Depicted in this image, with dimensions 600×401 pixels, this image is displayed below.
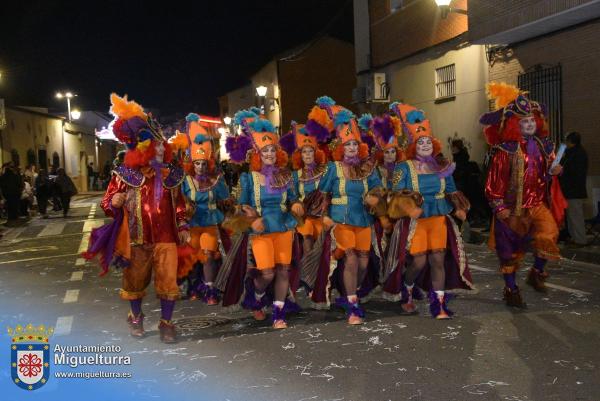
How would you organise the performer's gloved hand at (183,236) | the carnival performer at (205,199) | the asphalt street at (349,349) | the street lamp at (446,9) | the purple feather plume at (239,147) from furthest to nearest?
the street lamp at (446,9) < the carnival performer at (205,199) < the purple feather plume at (239,147) < the performer's gloved hand at (183,236) < the asphalt street at (349,349)

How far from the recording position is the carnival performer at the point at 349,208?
21.9ft

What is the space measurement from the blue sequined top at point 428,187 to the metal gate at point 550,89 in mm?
7985

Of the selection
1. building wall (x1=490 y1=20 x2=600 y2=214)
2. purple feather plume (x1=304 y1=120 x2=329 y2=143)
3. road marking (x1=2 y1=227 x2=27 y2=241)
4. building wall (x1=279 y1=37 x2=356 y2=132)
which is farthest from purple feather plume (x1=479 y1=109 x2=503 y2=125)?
building wall (x1=279 y1=37 x2=356 y2=132)

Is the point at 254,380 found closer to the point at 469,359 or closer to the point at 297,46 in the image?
the point at 469,359

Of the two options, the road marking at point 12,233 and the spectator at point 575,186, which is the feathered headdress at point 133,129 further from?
the road marking at point 12,233

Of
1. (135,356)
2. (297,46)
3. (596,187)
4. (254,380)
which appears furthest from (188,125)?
(297,46)

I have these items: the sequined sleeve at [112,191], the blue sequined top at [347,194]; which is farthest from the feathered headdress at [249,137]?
the sequined sleeve at [112,191]

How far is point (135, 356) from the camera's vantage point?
5.67 meters

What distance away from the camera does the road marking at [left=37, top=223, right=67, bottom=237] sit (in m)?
16.9

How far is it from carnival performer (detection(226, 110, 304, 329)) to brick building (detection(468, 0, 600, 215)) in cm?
757

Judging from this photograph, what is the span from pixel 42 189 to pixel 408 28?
1331 centimetres

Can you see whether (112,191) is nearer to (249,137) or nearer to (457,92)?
(249,137)

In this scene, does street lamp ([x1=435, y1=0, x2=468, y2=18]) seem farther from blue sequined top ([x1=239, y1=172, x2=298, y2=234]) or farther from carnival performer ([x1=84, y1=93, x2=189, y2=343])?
carnival performer ([x1=84, y1=93, x2=189, y2=343])

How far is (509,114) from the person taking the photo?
698 cm
